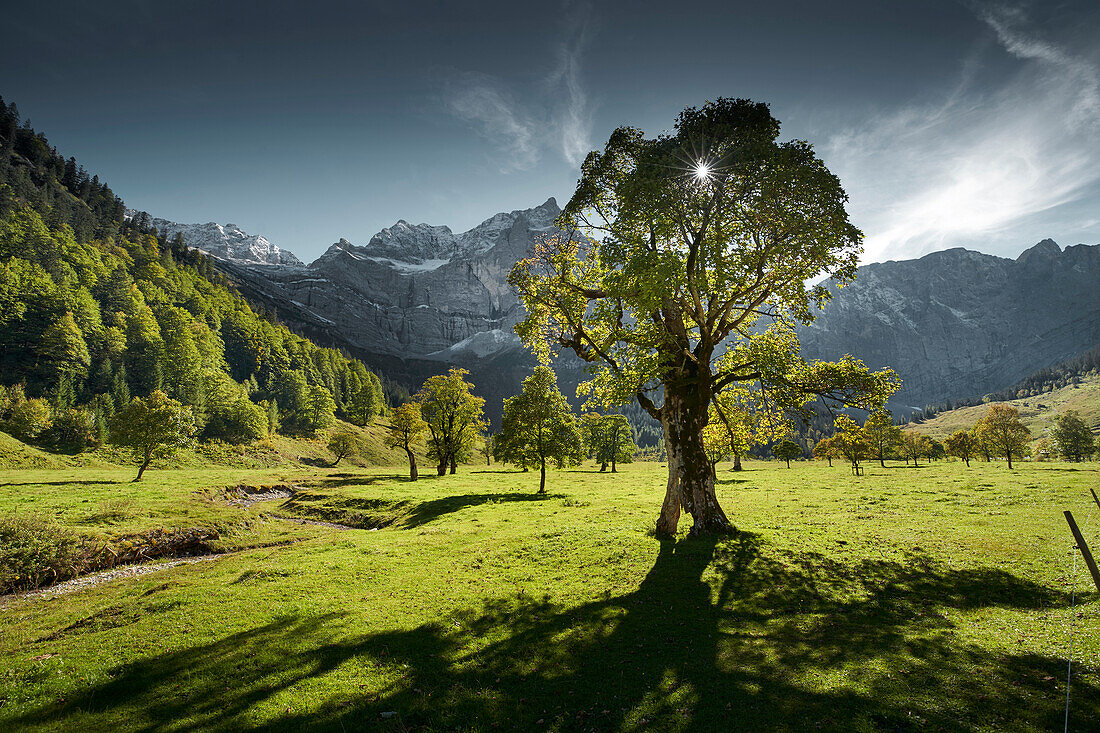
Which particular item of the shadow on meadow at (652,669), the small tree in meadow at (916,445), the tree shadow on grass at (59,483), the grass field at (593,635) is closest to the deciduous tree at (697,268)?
the grass field at (593,635)

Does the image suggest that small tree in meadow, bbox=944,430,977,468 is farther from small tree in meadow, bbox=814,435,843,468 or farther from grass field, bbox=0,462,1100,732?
grass field, bbox=0,462,1100,732

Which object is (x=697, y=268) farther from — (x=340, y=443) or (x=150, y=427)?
(x=340, y=443)

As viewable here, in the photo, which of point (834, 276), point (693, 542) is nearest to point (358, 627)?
point (693, 542)

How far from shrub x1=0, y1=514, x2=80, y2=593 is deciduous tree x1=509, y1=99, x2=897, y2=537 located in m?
23.7

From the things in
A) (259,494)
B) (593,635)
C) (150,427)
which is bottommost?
(259,494)

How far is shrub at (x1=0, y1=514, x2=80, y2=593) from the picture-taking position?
17797 millimetres

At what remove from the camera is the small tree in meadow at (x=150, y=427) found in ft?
158

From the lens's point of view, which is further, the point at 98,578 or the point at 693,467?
the point at 693,467

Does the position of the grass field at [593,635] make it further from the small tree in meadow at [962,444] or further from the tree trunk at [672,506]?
the small tree in meadow at [962,444]

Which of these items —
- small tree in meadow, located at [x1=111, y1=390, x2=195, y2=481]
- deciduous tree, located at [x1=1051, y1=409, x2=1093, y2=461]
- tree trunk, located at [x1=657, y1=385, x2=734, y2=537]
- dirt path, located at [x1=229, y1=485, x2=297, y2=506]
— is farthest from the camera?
deciduous tree, located at [x1=1051, y1=409, x2=1093, y2=461]

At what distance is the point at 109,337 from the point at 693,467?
13314 cm

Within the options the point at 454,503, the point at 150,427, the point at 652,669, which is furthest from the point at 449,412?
the point at 652,669

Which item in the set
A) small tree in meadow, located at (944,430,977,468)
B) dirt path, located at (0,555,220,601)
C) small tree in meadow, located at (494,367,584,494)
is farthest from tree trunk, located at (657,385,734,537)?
small tree in meadow, located at (944,430,977,468)

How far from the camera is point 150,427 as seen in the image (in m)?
48.7
